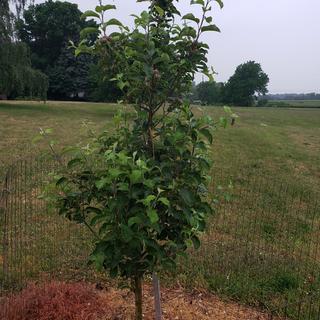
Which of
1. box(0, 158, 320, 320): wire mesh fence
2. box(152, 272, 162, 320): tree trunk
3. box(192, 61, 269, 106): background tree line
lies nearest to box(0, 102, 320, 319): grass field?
box(0, 158, 320, 320): wire mesh fence

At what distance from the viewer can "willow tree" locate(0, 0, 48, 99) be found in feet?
79.4

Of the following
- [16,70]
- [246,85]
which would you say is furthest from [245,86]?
[16,70]

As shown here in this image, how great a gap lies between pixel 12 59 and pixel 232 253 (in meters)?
22.9

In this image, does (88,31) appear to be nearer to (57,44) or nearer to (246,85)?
(57,44)

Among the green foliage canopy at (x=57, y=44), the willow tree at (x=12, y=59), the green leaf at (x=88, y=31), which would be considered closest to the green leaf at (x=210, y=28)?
the green leaf at (x=88, y=31)

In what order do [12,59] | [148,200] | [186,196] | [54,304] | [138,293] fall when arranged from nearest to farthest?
[148,200], [186,196], [138,293], [54,304], [12,59]

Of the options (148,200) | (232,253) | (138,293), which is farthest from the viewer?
(232,253)

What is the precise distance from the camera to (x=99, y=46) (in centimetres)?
240

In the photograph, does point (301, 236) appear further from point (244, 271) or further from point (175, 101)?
point (175, 101)

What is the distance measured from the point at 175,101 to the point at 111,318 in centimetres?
217

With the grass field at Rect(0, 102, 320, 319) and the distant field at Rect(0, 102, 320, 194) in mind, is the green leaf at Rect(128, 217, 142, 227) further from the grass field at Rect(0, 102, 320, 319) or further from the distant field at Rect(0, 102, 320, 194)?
the distant field at Rect(0, 102, 320, 194)

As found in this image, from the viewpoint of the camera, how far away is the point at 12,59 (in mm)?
24938

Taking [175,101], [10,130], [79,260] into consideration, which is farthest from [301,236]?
[10,130]

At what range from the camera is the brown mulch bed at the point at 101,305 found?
3633 millimetres
